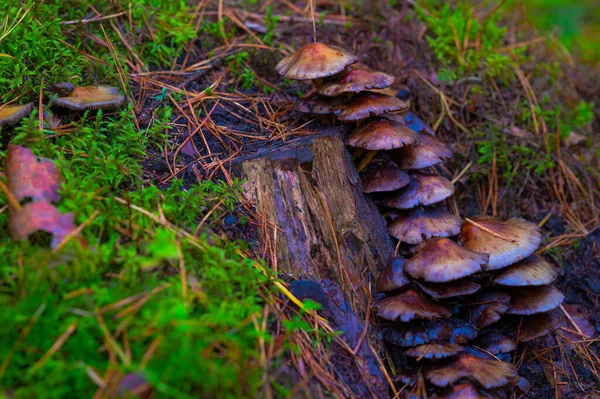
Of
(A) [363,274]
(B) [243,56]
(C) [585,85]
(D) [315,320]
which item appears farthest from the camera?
(C) [585,85]

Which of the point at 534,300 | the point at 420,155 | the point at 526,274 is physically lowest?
the point at 534,300

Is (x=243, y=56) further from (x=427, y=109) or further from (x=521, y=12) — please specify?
(x=521, y=12)

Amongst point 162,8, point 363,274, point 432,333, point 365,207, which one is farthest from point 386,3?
point 432,333

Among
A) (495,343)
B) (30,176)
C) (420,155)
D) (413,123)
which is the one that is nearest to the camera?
(30,176)

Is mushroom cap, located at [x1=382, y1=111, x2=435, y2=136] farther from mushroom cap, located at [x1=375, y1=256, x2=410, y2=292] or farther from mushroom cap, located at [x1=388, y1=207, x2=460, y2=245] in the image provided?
mushroom cap, located at [x1=375, y1=256, x2=410, y2=292]

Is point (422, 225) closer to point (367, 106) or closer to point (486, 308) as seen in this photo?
point (486, 308)

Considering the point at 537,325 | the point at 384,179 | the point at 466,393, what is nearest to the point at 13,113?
the point at 384,179

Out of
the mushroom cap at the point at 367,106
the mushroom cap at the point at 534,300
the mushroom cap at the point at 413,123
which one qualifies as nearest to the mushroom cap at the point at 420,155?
the mushroom cap at the point at 413,123
